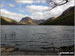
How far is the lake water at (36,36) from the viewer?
2.98 meters


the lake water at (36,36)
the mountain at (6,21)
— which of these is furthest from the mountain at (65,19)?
the mountain at (6,21)

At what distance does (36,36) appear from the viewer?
326 cm

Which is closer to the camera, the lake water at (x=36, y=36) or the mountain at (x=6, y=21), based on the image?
the mountain at (x=6, y=21)

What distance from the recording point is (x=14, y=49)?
2.87 metres

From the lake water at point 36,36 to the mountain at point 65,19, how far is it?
3.9 inches

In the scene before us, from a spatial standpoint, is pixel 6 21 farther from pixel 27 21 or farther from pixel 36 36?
pixel 36 36

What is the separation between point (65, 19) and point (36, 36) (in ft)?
2.62

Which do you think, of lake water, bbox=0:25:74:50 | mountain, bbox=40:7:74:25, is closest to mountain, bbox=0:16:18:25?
lake water, bbox=0:25:74:50

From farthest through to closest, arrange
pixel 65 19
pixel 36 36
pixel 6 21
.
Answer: pixel 36 36
pixel 65 19
pixel 6 21

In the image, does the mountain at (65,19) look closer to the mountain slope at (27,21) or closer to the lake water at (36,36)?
the lake water at (36,36)

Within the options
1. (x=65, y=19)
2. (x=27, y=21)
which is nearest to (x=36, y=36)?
(x=27, y=21)

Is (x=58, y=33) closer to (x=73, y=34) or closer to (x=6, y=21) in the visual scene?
(x=73, y=34)

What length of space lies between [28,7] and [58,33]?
961 mm

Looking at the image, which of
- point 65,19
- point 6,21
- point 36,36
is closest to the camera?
point 6,21
